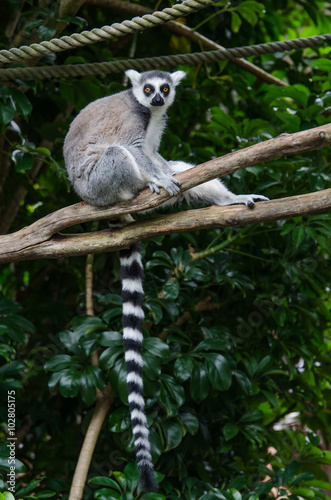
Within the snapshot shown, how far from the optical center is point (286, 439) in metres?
4.05

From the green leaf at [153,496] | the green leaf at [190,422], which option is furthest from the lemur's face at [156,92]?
the green leaf at [153,496]

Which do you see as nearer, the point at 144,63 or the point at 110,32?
the point at 110,32

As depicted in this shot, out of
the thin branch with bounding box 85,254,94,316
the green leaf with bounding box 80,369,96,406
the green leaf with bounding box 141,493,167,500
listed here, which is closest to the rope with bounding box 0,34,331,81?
the thin branch with bounding box 85,254,94,316

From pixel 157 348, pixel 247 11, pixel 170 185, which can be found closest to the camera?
pixel 170 185

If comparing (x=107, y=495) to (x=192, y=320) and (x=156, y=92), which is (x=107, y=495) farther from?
(x=156, y=92)

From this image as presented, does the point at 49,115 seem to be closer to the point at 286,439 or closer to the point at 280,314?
the point at 280,314

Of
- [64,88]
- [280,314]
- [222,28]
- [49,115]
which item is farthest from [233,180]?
[222,28]

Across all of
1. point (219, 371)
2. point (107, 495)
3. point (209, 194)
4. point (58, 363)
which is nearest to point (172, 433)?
point (219, 371)

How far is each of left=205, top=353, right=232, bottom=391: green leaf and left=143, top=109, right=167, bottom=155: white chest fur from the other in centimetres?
131

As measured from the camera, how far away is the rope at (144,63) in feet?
10.7

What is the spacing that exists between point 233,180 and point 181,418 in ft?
5.16

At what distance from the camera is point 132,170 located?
8.99ft

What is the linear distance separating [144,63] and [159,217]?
4.35 feet

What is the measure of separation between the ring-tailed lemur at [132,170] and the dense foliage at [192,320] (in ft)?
0.92
